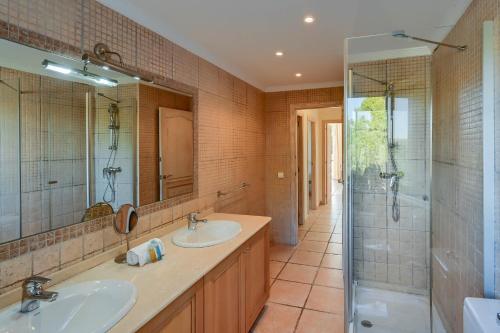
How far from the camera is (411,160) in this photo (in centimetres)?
279

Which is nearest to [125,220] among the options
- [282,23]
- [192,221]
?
[192,221]

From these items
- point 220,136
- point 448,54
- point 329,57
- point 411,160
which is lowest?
point 411,160

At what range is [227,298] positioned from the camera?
1.90m

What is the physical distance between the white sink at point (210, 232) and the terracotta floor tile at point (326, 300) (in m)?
1.10

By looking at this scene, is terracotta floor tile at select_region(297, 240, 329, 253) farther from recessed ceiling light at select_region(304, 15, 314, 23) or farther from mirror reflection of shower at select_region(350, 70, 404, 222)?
recessed ceiling light at select_region(304, 15, 314, 23)

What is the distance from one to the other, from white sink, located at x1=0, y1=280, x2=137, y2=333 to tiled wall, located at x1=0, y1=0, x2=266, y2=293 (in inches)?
7.6

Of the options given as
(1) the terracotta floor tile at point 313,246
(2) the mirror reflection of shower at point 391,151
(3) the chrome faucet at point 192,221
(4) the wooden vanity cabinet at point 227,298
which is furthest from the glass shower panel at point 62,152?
(1) the terracotta floor tile at point 313,246

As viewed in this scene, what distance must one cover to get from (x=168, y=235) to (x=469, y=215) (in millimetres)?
2051

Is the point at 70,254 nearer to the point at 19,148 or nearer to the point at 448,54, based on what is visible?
the point at 19,148

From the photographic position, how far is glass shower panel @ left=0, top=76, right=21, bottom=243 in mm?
1254

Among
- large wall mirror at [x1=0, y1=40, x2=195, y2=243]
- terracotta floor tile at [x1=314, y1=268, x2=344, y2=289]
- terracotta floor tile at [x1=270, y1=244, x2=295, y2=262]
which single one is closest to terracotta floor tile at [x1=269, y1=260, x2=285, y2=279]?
terracotta floor tile at [x1=270, y1=244, x2=295, y2=262]

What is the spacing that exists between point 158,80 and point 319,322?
94.1 inches

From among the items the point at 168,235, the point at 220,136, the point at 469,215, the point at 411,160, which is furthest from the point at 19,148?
the point at 411,160

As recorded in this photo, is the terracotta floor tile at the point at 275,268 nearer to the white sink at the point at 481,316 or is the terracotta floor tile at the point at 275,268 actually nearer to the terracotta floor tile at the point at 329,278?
the terracotta floor tile at the point at 329,278
